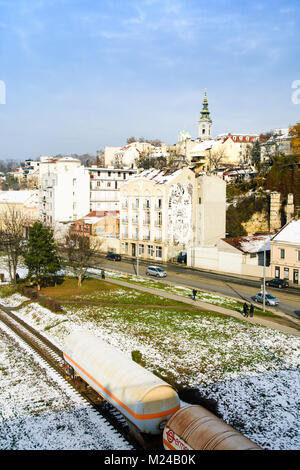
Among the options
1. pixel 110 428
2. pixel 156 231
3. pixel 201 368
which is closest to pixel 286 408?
pixel 201 368

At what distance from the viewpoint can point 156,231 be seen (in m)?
71.7

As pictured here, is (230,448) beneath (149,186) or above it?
beneath

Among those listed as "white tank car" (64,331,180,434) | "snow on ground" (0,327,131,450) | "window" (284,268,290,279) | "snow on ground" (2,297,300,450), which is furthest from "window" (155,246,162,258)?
"white tank car" (64,331,180,434)

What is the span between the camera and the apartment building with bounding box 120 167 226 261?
232 feet

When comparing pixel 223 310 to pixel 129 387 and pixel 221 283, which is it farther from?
pixel 129 387

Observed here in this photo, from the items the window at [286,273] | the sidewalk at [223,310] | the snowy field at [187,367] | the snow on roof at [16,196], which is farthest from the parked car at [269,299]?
the snow on roof at [16,196]

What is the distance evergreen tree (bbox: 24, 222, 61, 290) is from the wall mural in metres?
26.5

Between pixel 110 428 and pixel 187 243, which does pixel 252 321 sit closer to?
pixel 110 428

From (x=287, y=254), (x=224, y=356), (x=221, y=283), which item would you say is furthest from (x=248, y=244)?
(x=224, y=356)

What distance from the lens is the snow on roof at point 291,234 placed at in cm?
5287

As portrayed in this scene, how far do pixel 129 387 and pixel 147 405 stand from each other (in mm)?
1253

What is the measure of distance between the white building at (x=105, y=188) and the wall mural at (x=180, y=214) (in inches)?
1162

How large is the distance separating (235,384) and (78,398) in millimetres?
9394

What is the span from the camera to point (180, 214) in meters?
71.8
